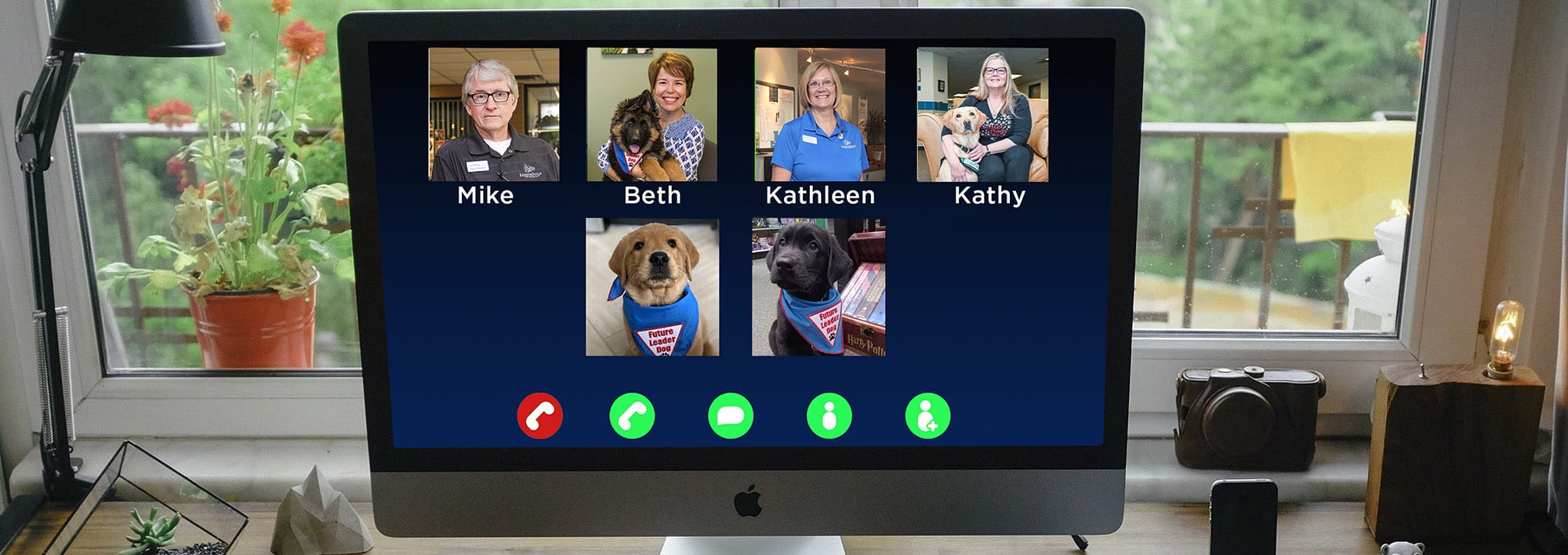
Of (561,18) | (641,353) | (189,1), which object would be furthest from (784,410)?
(189,1)

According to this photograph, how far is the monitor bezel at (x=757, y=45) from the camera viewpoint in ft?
2.36

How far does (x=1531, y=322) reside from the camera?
1171 millimetres

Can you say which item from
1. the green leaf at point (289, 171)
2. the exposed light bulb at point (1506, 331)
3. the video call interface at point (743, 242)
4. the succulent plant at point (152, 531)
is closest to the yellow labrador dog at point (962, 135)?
Result: the video call interface at point (743, 242)

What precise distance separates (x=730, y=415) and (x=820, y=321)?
0.35 feet

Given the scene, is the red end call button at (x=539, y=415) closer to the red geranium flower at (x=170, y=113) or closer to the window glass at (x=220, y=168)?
the window glass at (x=220, y=168)

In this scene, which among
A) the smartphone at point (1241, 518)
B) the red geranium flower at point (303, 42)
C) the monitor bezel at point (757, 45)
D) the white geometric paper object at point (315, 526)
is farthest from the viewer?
the red geranium flower at point (303, 42)

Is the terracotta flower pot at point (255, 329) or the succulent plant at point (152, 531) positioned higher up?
the terracotta flower pot at point (255, 329)

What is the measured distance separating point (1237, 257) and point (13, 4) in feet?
5.17

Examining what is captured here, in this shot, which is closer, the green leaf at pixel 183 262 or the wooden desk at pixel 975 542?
the wooden desk at pixel 975 542

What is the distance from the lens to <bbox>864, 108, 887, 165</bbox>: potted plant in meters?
0.74

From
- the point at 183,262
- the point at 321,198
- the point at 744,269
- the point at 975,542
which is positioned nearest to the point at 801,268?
the point at 744,269

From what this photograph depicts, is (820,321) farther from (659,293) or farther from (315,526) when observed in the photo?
(315,526)

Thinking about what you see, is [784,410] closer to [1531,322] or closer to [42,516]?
[42,516]

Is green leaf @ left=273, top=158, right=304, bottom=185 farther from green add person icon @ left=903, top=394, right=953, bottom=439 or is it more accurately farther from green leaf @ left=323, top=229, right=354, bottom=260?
green add person icon @ left=903, top=394, right=953, bottom=439
